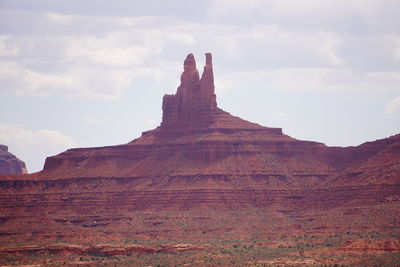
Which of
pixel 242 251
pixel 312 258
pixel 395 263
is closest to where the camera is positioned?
pixel 395 263

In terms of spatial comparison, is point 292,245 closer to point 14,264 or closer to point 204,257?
point 204,257

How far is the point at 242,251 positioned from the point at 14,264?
2506 centimetres

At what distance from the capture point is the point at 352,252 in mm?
181500

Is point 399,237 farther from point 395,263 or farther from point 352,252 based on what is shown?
point 395,263

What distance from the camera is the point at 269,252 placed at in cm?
19212

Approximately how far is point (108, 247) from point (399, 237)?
1308 inches

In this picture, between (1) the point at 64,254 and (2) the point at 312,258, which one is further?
(1) the point at 64,254

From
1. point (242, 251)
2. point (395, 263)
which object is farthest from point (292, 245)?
point (395, 263)

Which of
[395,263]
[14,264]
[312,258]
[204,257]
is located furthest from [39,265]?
[395,263]

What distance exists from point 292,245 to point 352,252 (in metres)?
18.0

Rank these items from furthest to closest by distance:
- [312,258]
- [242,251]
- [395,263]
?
[242,251], [312,258], [395,263]

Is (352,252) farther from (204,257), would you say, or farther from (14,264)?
(14,264)

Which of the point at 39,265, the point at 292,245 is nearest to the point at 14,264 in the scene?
the point at 39,265

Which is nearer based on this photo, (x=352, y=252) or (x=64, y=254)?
(x=352, y=252)
